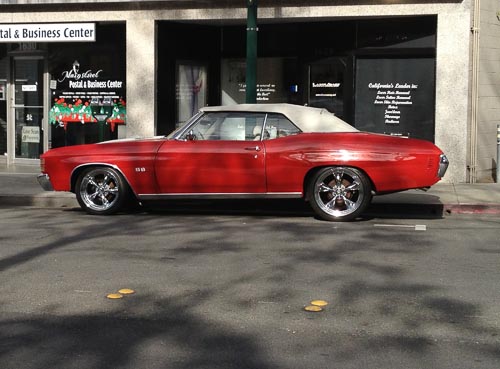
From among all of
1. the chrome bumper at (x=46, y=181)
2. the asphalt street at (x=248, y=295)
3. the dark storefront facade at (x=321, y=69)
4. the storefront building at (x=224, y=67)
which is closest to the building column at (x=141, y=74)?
the storefront building at (x=224, y=67)

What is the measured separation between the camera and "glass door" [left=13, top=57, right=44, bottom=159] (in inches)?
669

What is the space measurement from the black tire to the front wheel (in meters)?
2.60

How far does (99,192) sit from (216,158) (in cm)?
181

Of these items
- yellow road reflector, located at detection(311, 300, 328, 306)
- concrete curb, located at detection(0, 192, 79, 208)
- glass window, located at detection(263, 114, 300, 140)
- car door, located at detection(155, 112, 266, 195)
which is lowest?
yellow road reflector, located at detection(311, 300, 328, 306)

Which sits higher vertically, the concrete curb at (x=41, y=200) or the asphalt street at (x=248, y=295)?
the concrete curb at (x=41, y=200)

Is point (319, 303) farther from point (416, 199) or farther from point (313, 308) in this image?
point (416, 199)

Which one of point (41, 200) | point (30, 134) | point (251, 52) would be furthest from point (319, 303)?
point (30, 134)

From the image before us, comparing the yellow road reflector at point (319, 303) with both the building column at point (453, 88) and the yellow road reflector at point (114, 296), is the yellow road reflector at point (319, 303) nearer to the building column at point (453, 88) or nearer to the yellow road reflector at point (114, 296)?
the yellow road reflector at point (114, 296)

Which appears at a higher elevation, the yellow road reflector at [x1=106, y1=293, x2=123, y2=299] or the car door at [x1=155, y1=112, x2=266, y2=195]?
the car door at [x1=155, y1=112, x2=266, y2=195]

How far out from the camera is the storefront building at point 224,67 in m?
14.3

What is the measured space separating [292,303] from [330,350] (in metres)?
1.13

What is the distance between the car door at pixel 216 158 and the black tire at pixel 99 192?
2.32 feet

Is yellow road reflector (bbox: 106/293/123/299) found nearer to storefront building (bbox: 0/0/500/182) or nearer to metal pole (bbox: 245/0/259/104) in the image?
metal pole (bbox: 245/0/259/104)

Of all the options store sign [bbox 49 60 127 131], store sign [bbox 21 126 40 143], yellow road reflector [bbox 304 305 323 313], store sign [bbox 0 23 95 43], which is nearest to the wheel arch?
yellow road reflector [bbox 304 305 323 313]
